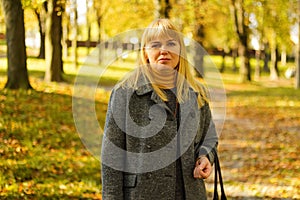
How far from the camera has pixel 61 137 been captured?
10.4 m

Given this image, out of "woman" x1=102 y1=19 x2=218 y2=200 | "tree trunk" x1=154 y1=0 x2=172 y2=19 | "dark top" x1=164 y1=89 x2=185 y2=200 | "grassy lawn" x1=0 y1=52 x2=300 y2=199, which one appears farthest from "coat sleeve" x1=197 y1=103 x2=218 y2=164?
"tree trunk" x1=154 y1=0 x2=172 y2=19

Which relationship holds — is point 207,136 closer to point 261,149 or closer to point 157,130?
point 157,130

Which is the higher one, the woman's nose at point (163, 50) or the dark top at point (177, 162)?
the woman's nose at point (163, 50)

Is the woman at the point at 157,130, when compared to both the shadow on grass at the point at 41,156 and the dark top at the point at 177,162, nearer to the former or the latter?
the dark top at the point at 177,162

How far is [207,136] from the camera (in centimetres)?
326

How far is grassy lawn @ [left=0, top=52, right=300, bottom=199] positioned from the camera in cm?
738

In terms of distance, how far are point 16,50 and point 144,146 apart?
12065mm

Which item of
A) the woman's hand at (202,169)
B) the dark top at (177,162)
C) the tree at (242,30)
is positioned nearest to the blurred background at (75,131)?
the dark top at (177,162)

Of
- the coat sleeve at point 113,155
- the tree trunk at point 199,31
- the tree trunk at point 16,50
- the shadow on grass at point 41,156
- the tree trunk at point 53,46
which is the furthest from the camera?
the tree trunk at point 199,31

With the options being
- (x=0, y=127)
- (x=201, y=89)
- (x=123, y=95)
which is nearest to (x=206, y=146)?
(x=201, y=89)

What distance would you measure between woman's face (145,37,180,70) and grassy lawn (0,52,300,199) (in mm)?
2803

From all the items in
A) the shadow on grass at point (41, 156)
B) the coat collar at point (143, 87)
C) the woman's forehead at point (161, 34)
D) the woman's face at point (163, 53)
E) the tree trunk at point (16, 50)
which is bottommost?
the shadow on grass at point (41, 156)

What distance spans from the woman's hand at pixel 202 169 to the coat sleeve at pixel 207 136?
0.18 ft

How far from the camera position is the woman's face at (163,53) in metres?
3.11
